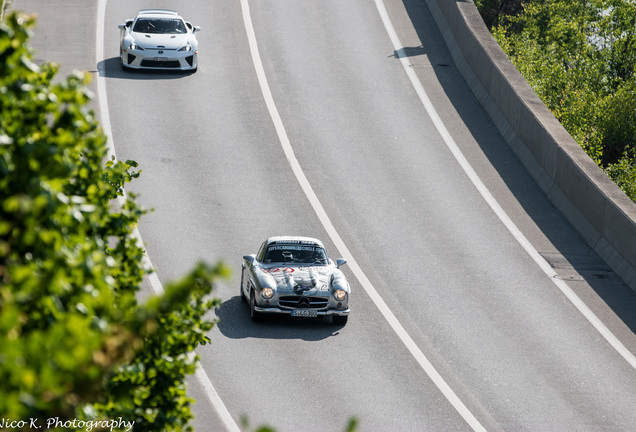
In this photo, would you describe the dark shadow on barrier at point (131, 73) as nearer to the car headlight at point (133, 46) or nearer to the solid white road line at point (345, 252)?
the car headlight at point (133, 46)

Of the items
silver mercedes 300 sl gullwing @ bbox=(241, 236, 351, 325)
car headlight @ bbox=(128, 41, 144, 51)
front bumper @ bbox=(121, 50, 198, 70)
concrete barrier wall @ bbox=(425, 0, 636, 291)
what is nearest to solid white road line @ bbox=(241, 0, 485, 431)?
silver mercedes 300 sl gullwing @ bbox=(241, 236, 351, 325)

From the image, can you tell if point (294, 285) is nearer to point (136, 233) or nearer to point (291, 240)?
point (291, 240)

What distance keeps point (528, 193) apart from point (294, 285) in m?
9.09

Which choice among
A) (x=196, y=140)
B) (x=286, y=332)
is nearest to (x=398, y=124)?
(x=196, y=140)

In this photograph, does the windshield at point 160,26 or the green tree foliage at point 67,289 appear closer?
the green tree foliage at point 67,289

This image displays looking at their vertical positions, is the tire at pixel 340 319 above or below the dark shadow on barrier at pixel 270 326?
above

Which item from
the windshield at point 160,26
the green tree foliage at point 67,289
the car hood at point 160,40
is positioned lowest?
the car hood at point 160,40

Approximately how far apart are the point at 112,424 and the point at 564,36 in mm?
34967

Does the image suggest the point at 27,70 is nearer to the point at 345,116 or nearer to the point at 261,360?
the point at 261,360

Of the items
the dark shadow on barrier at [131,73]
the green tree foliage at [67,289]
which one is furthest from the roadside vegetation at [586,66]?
the green tree foliage at [67,289]

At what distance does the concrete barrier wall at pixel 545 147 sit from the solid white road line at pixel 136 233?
9.73 m

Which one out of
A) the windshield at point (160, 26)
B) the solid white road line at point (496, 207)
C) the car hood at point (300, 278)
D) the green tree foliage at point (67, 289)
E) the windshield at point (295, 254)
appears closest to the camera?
the green tree foliage at point (67, 289)

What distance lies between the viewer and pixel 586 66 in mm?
31188

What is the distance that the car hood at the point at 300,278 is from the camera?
15.3 meters
